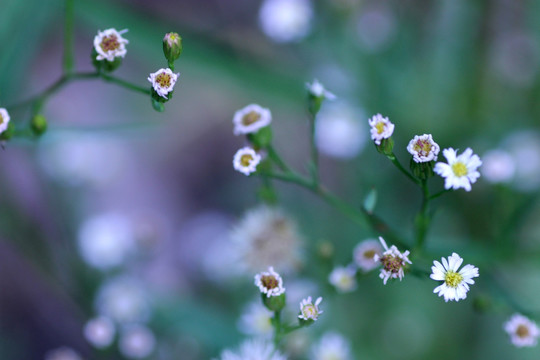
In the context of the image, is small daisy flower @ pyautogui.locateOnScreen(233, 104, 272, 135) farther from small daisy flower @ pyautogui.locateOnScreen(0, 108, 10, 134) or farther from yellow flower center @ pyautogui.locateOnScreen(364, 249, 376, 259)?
small daisy flower @ pyautogui.locateOnScreen(0, 108, 10, 134)

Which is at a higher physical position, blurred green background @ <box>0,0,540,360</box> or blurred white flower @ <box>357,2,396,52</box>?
blurred white flower @ <box>357,2,396,52</box>

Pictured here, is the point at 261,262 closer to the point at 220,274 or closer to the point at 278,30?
the point at 220,274

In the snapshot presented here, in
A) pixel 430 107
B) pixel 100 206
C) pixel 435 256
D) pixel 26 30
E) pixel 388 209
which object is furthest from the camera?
pixel 100 206

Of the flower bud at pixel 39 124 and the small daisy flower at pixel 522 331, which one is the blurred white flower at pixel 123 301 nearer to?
the flower bud at pixel 39 124

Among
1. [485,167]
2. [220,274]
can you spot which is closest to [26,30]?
[220,274]

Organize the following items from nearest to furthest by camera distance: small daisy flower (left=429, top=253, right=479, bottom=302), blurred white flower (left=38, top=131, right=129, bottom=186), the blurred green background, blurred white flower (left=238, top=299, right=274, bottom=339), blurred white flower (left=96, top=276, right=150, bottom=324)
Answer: small daisy flower (left=429, top=253, right=479, bottom=302) < blurred white flower (left=238, top=299, right=274, bottom=339) < blurred white flower (left=96, top=276, right=150, bottom=324) < the blurred green background < blurred white flower (left=38, top=131, right=129, bottom=186)

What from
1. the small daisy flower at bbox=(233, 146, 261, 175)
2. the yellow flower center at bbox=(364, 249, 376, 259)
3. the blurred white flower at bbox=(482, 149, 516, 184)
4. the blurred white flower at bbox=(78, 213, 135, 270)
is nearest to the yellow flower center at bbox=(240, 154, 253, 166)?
the small daisy flower at bbox=(233, 146, 261, 175)
